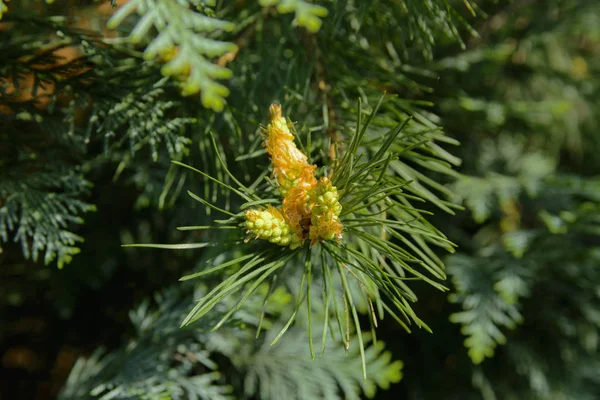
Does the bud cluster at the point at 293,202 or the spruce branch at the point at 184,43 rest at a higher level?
the spruce branch at the point at 184,43

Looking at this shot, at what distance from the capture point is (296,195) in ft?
1.73

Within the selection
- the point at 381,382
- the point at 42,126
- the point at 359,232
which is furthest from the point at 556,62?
the point at 42,126

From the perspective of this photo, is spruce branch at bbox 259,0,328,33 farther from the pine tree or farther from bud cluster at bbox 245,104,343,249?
bud cluster at bbox 245,104,343,249

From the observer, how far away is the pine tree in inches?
21.0

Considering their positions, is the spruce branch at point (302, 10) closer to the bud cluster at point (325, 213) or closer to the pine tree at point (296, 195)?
the pine tree at point (296, 195)

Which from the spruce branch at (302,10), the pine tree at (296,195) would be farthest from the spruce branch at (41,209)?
the spruce branch at (302,10)

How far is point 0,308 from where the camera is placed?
1026mm

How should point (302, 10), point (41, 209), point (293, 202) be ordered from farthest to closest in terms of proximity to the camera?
point (41, 209) < point (293, 202) < point (302, 10)

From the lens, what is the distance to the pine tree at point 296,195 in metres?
0.53

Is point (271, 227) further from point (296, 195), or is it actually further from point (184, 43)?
point (184, 43)

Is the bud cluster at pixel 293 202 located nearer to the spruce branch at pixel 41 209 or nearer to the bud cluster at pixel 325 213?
the bud cluster at pixel 325 213

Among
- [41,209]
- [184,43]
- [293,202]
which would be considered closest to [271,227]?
[293,202]

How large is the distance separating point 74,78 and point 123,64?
8 cm

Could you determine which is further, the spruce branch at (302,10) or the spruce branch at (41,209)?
the spruce branch at (41,209)
